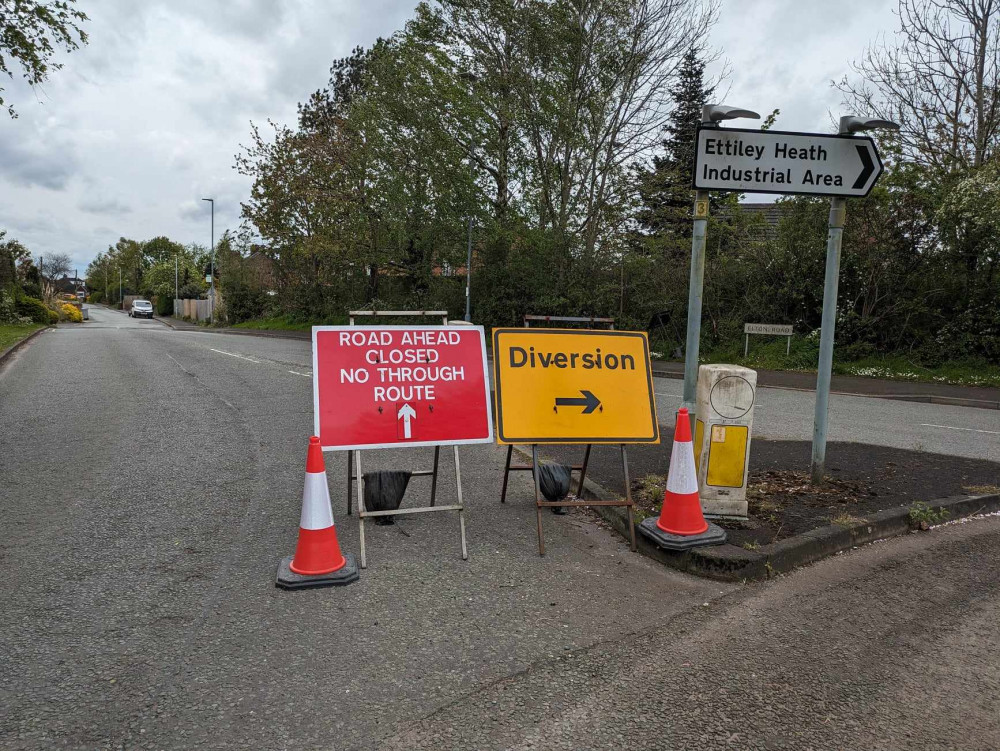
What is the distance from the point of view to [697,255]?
541 cm

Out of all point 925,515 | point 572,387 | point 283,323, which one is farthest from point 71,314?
point 925,515

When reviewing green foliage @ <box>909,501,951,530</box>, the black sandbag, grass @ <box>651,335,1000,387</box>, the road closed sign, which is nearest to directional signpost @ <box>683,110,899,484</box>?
green foliage @ <box>909,501,951,530</box>

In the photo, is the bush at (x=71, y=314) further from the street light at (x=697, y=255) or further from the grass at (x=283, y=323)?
the street light at (x=697, y=255)

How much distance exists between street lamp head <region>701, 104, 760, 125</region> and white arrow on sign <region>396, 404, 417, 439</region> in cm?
310

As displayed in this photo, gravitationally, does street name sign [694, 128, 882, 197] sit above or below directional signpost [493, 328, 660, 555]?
above

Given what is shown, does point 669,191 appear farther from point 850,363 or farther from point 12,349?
point 12,349

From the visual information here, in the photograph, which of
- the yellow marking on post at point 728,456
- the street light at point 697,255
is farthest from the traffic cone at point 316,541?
the street light at point 697,255

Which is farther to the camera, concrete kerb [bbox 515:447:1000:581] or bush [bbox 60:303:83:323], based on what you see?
bush [bbox 60:303:83:323]

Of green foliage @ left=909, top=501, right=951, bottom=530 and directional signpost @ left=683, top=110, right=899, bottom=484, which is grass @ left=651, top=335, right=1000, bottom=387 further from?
directional signpost @ left=683, top=110, right=899, bottom=484

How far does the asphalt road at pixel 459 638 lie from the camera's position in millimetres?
2559

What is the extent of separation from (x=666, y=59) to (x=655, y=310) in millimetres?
7217

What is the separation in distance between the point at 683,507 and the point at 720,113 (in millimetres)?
2941

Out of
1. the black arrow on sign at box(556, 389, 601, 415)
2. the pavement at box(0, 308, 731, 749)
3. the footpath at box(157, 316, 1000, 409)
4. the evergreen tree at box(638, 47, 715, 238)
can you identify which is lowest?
the pavement at box(0, 308, 731, 749)

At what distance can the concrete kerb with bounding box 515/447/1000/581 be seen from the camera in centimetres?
398
